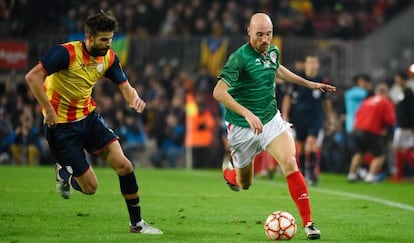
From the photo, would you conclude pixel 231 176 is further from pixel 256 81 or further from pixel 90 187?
pixel 90 187

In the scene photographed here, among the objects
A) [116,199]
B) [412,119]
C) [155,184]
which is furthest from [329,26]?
[116,199]

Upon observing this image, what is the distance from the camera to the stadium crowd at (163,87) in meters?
26.1

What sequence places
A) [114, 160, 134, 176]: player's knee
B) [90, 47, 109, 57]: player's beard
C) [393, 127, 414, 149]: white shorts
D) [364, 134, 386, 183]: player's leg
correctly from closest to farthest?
[90, 47, 109, 57]: player's beard, [114, 160, 134, 176]: player's knee, [364, 134, 386, 183]: player's leg, [393, 127, 414, 149]: white shorts

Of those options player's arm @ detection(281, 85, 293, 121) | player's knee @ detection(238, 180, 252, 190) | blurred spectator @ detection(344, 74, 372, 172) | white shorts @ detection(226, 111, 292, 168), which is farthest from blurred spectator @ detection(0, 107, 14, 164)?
white shorts @ detection(226, 111, 292, 168)

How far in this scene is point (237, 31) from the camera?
30984 mm

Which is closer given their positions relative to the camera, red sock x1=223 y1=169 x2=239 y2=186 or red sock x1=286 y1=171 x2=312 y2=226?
red sock x1=286 y1=171 x2=312 y2=226

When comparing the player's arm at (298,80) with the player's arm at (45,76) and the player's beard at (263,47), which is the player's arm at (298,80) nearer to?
the player's beard at (263,47)

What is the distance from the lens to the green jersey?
11086 millimetres

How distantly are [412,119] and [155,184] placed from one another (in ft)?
21.6

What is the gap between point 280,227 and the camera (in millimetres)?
10133

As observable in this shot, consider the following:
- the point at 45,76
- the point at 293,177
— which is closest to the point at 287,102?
the point at 293,177

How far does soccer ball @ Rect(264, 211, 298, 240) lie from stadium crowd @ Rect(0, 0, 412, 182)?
619 inches

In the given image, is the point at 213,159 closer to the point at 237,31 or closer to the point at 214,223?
the point at 237,31

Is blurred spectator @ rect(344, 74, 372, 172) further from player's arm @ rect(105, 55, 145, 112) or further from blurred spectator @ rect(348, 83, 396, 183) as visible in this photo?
player's arm @ rect(105, 55, 145, 112)
